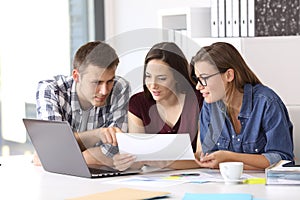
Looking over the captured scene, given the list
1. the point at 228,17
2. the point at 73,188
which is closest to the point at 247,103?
the point at 73,188

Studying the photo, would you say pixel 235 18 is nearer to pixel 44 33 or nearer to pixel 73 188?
pixel 44 33

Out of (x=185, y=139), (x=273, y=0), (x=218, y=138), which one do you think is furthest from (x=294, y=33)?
(x=185, y=139)

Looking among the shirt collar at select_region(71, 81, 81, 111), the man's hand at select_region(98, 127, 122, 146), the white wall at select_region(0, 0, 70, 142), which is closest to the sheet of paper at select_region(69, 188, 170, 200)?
the man's hand at select_region(98, 127, 122, 146)

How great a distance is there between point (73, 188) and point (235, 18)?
1765 millimetres

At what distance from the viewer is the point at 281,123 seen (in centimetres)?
263

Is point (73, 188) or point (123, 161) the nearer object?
point (73, 188)

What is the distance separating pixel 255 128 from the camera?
2676 mm

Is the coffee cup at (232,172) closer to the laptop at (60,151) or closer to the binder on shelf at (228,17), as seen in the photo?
the laptop at (60,151)

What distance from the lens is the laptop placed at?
252cm

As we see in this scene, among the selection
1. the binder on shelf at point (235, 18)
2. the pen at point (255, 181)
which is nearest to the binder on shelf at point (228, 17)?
the binder on shelf at point (235, 18)

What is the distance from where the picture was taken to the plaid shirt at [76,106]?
2922 mm

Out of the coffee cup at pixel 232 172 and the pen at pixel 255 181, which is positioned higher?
the coffee cup at pixel 232 172

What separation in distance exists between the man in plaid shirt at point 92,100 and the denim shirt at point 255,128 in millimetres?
370

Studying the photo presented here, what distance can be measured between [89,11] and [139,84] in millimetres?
2335
